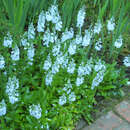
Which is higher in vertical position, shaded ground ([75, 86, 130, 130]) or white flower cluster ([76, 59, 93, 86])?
white flower cluster ([76, 59, 93, 86])

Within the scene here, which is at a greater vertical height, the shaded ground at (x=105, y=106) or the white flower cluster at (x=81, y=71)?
the white flower cluster at (x=81, y=71)

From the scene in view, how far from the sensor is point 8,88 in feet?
5.86

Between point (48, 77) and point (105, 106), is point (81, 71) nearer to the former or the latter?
point (48, 77)

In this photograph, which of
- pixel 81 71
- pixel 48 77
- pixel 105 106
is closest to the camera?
pixel 48 77

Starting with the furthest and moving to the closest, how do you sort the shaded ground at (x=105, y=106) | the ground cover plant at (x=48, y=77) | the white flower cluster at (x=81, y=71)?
the shaded ground at (x=105, y=106), the white flower cluster at (x=81, y=71), the ground cover plant at (x=48, y=77)

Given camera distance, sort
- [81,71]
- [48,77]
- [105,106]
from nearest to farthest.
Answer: [48,77] → [81,71] → [105,106]

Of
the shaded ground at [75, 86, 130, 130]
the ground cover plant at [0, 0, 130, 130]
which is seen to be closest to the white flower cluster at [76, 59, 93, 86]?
the ground cover plant at [0, 0, 130, 130]

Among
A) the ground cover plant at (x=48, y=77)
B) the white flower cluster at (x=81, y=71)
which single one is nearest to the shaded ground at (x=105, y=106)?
the ground cover plant at (x=48, y=77)

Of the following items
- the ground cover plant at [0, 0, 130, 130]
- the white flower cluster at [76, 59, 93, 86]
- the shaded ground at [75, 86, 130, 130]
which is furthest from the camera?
the shaded ground at [75, 86, 130, 130]

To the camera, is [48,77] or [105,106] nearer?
[48,77]

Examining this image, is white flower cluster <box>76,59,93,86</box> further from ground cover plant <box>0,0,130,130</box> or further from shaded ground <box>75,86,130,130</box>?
shaded ground <box>75,86,130,130</box>

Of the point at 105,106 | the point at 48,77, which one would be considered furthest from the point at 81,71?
the point at 105,106

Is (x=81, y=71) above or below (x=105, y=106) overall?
above

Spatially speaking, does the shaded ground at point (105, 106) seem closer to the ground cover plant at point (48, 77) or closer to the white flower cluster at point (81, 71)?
the ground cover plant at point (48, 77)
